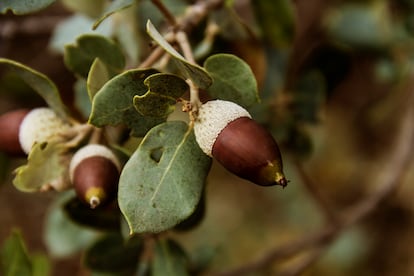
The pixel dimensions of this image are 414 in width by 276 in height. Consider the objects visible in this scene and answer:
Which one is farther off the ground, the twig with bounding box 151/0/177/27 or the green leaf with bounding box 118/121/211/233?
the twig with bounding box 151/0/177/27

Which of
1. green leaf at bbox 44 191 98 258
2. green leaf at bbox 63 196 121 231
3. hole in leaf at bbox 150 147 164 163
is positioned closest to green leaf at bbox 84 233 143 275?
green leaf at bbox 63 196 121 231

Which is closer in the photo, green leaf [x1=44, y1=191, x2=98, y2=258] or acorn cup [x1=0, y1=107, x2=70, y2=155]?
acorn cup [x1=0, y1=107, x2=70, y2=155]

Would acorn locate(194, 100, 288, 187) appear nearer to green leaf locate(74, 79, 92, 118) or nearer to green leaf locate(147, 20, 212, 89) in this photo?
green leaf locate(147, 20, 212, 89)

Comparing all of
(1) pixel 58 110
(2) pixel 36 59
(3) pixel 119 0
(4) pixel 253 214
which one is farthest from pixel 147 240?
(2) pixel 36 59

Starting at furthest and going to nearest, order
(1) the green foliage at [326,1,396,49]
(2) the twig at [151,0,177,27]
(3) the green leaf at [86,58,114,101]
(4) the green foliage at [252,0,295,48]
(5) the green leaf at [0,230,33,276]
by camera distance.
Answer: (1) the green foliage at [326,1,396,49] → (4) the green foliage at [252,0,295,48] → (5) the green leaf at [0,230,33,276] → (2) the twig at [151,0,177,27] → (3) the green leaf at [86,58,114,101]

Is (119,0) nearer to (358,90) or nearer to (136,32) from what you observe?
(136,32)

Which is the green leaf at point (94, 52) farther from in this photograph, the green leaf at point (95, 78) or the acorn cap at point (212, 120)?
the acorn cap at point (212, 120)
